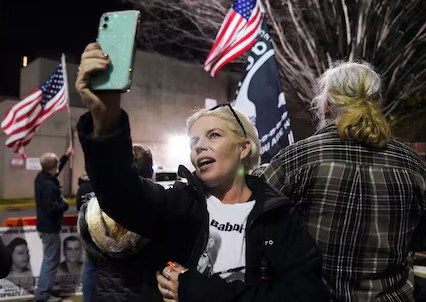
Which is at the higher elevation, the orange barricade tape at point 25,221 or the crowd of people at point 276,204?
the crowd of people at point 276,204

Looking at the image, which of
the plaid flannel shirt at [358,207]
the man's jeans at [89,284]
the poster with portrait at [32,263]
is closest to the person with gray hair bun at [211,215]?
the plaid flannel shirt at [358,207]

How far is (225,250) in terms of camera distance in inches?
61.4

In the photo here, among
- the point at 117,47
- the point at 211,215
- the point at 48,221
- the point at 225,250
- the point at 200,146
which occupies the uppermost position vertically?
the point at 117,47

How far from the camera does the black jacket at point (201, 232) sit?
1.31 m

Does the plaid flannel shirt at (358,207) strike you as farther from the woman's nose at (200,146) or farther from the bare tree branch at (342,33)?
the bare tree branch at (342,33)

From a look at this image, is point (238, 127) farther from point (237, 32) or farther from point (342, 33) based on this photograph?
point (342, 33)

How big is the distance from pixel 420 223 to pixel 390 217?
26 centimetres

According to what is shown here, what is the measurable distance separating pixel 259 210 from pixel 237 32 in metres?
4.01

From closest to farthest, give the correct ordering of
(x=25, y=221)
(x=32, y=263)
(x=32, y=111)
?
(x=32, y=263) < (x=25, y=221) < (x=32, y=111)

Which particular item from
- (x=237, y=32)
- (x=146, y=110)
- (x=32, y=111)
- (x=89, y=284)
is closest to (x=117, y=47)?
(x=89, y=284)

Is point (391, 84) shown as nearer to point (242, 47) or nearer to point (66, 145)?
point (242, 47)

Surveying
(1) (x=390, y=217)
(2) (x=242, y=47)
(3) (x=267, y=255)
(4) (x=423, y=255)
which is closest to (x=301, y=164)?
(1) (x=390, y=217)

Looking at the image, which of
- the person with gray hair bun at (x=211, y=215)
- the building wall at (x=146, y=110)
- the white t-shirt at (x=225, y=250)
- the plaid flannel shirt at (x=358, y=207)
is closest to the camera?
the person with gray hair bun at (x=211, y=215)

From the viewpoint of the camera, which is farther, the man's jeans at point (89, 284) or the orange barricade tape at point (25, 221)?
the orange barricade tape at point (25, 221)
